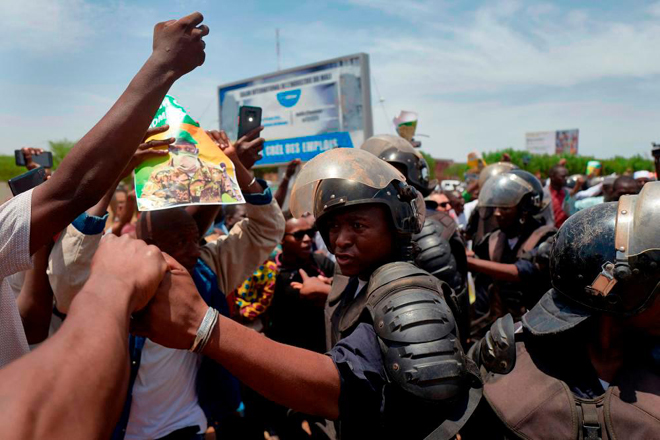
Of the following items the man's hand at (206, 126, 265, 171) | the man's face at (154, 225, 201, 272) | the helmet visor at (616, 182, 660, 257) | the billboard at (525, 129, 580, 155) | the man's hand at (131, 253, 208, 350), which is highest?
the man's hand at (206, 126, 265, 171)

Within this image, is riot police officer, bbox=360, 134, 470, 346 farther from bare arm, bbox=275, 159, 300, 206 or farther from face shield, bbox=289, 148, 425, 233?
bare arm, bbox=275, 159, 300, 206

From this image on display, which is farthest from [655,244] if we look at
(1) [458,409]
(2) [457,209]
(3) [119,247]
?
(2) [457,209]

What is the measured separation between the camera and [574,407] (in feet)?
5.26

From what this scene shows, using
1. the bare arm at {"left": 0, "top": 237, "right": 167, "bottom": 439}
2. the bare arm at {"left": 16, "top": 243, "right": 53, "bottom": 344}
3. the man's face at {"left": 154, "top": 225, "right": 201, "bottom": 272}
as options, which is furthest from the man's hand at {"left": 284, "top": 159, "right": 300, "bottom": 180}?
the bare arm at {"left": 0, "top": 237, "right": 167, "bottom": 439}

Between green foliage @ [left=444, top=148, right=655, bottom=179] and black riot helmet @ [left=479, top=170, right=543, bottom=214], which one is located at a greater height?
black riot helmet @ [left=479, top=170, right=543, bottom=214]

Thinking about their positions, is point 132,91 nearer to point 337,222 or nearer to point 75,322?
point 75,322

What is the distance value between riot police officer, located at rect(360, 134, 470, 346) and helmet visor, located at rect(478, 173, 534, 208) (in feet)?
1.81

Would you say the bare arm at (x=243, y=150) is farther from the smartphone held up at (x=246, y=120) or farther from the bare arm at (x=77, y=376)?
the bare arm at (x=77, y=376)

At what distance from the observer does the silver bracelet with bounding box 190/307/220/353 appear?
1.25m

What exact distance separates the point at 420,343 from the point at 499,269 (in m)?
2.82

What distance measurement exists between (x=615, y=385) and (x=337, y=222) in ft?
3.81

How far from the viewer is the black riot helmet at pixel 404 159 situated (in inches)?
151

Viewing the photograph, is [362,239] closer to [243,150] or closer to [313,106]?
[243,150]

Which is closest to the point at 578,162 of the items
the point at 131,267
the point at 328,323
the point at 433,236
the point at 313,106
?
the point at 313,106
